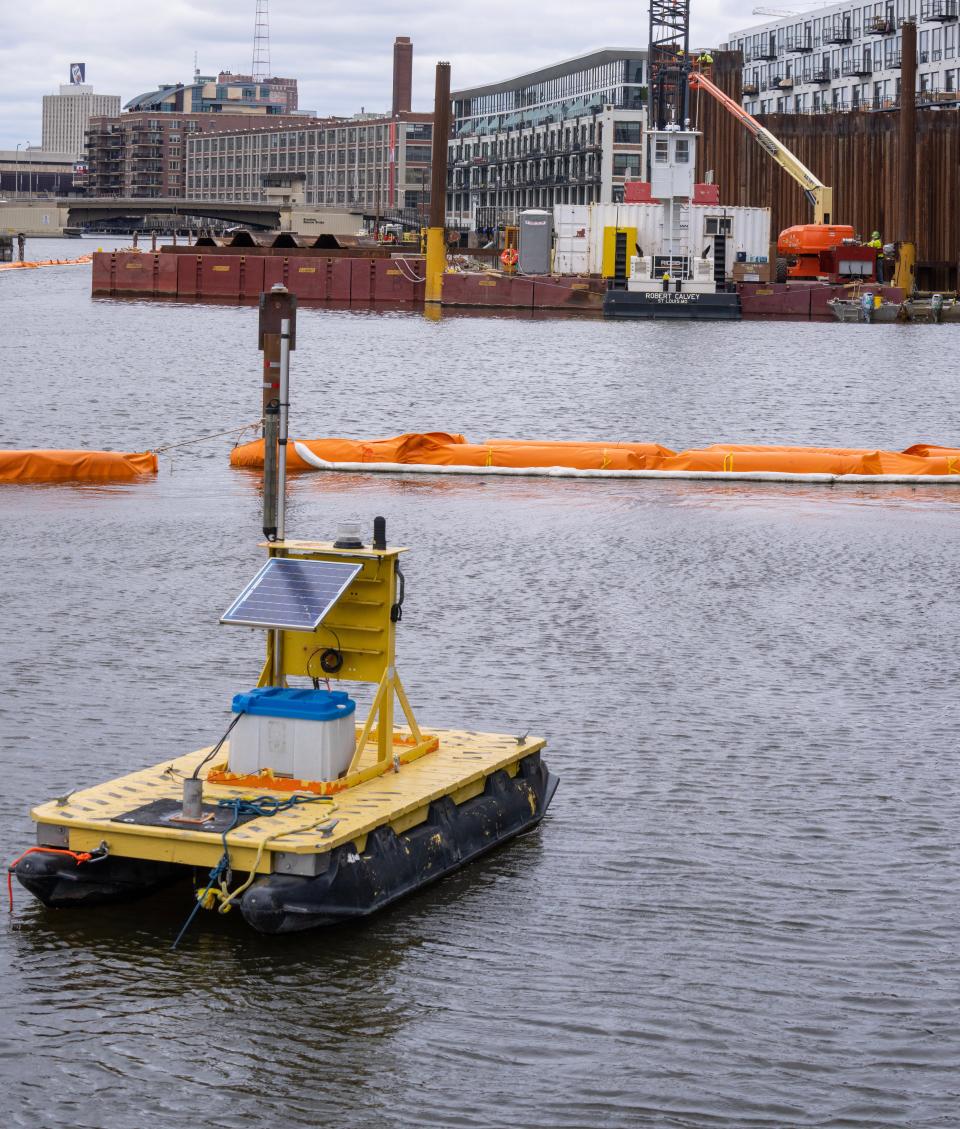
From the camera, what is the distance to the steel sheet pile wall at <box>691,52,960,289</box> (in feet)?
391

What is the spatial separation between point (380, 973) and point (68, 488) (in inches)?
912

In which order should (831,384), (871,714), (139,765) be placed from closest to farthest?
(139,765) < (871,714) < (831,384)

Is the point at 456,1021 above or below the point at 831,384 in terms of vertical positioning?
below

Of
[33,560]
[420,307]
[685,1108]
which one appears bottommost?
[685,1108]

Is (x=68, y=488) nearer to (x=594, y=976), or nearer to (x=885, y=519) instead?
(x=885, y=519)

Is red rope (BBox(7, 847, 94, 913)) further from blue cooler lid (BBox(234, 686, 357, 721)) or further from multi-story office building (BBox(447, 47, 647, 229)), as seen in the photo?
multi-story office building (BBox(447, 47, 647, 229))

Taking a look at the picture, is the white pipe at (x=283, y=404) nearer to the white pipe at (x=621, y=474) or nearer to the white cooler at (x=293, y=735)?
the white cooler at (x=293, y=735)

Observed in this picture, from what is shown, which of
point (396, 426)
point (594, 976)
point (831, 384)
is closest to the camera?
point (594, 976)

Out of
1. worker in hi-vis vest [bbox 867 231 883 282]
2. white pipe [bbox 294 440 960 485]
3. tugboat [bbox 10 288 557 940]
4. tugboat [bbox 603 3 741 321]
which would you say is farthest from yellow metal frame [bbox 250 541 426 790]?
worker in hi-vis vest [bbox 867 231 883 282]

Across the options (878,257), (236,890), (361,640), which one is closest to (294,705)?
(361,640)

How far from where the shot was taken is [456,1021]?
10523 mm

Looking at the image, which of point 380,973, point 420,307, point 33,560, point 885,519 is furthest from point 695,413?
point 420,307

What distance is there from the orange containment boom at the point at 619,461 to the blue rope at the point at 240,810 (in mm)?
23709

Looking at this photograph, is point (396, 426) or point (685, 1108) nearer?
point (685, 1108)
